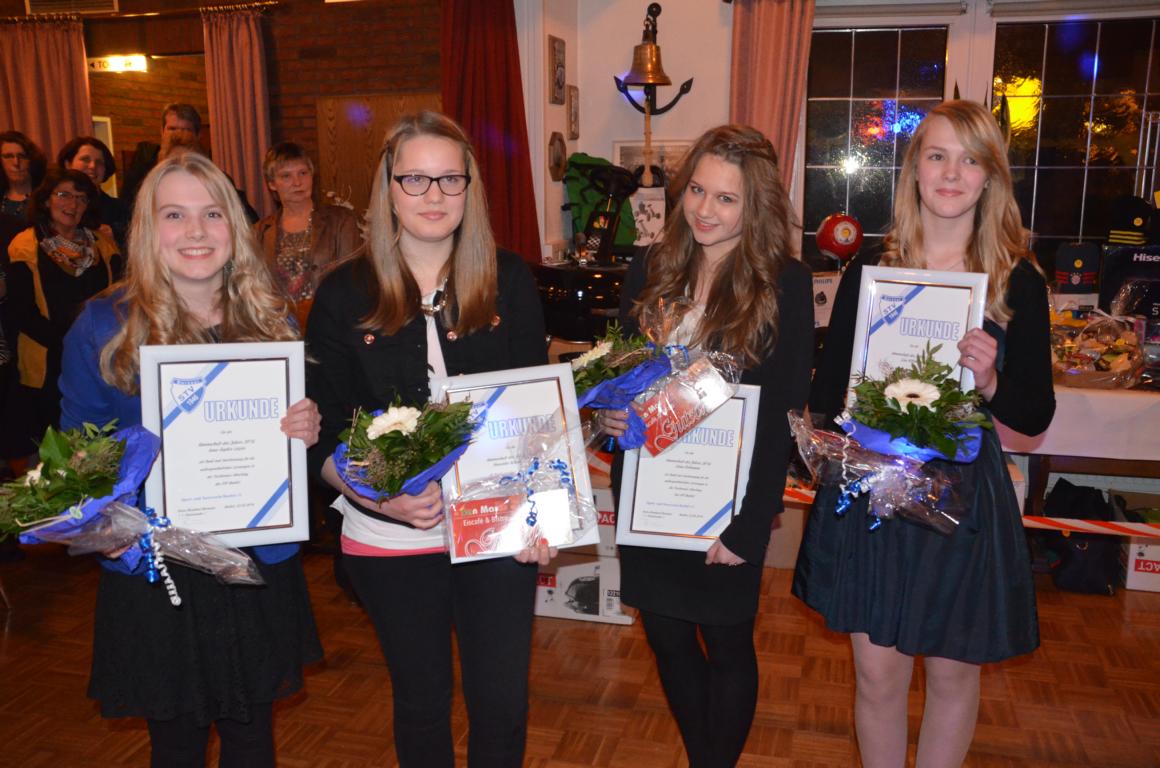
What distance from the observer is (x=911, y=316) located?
1933mm

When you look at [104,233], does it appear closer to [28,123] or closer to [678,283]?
[678,283]

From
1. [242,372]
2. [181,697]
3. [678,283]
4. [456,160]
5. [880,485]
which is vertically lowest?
[181,697]

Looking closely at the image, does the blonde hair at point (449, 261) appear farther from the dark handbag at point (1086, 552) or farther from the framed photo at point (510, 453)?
the dark handbag at point (1086, 552)

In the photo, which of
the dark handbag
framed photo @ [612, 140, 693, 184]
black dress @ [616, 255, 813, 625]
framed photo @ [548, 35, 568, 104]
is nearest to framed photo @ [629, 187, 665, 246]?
framed photo @ [612, 140, 693, 184]

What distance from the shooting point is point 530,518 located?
71.4 inches

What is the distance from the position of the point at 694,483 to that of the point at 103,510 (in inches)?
44.8

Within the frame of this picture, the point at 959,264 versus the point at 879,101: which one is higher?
the point at 879,101

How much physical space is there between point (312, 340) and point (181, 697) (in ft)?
2.40

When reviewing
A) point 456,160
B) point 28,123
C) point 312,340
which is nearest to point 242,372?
point 312,340

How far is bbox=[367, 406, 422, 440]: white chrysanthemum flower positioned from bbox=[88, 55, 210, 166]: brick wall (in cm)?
835

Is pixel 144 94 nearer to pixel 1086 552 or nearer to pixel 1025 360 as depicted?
pixel 1086 552

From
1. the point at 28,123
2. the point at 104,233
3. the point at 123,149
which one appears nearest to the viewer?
the point at 104,233

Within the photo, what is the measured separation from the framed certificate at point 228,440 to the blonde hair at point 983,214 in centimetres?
131

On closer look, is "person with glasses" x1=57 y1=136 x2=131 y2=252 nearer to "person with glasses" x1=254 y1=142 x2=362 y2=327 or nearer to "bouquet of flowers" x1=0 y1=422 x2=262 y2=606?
"person with glasses" x1=254 y1=142 x2=362 y2=327
